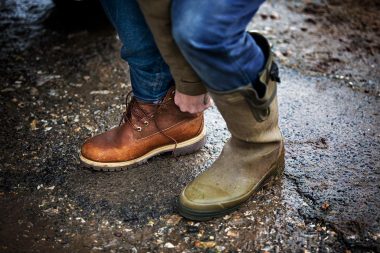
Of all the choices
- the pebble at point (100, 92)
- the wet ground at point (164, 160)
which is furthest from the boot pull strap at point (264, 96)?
the pebble at point (100, 92)

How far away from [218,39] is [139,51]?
1.42 feet

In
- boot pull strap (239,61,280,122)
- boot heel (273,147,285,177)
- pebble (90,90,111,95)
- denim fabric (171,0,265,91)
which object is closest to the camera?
denim fabric (171,0,265,91)

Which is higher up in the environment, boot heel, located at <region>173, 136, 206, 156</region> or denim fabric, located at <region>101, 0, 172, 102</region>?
denim fabric, located at <region>101, 0, 172, 102</region>

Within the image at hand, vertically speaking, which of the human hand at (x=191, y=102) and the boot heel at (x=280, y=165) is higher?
the human hand at (x=191, y=102)

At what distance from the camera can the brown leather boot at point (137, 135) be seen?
1666 mm

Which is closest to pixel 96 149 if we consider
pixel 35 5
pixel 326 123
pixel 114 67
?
pixel 114 67

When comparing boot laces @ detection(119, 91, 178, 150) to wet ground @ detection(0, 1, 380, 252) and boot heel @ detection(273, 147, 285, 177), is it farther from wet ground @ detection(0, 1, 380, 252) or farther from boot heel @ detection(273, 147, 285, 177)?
boot heel @ detection(273, 147, 285, 177)

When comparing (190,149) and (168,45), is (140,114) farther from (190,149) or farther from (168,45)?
(168,45)

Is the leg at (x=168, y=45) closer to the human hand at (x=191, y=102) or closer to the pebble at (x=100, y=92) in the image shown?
the human hand at (x=191, y=102)

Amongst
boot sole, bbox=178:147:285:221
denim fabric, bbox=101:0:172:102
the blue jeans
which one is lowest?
boot sole, bbox=178:147:285:221

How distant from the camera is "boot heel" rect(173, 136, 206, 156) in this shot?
1.78m

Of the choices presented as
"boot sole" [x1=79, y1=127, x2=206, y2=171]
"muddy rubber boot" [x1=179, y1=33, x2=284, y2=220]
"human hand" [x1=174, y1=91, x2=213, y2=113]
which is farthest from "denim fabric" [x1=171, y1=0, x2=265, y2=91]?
"boot sole" [x1=79, y1=127, x2=206, y2=171]

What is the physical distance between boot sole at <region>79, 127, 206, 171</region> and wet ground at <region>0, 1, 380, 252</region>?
0.03 m

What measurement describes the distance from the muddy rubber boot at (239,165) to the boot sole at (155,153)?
0.88 ft
